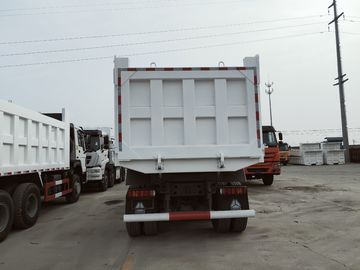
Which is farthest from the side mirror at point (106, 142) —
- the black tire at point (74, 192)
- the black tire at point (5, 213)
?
the black tire at point (5, 213)

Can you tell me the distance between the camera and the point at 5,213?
7660 millimetres

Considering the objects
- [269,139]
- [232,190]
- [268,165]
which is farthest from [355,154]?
[232,190]

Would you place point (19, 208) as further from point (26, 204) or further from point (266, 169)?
point (266, 169)

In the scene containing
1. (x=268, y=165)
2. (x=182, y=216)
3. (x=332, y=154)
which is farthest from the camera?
(x=332, y=154)

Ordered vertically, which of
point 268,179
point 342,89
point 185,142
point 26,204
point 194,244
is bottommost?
point 194,244

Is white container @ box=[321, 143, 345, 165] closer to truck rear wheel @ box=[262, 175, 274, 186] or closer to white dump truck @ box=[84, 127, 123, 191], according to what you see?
truck rear wheel @ box=[262, 175, 274, 186]

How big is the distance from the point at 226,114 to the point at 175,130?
97 centimetres

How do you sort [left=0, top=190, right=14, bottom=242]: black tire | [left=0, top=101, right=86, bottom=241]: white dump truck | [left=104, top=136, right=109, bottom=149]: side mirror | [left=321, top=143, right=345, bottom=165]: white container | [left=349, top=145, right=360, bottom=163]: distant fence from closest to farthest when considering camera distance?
[left=0, top=190, right=14, bottom=242]: black tire
[left=0, top=101, right=86, bottom=241]: white dump truck
[left=104, top=136, right=109, bottom=149]: side mirror
[left=321, top=143, right=345, bottom=165]: white container
[left=349, top=145, right=360, bottom=163]: distant fence

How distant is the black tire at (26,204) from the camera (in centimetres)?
829

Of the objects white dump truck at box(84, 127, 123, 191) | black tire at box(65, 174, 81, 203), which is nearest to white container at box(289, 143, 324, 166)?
white dump truck at box(84, 127, 123, 191)

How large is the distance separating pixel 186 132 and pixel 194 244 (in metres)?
2.02

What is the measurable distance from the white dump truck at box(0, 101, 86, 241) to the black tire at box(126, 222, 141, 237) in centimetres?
247

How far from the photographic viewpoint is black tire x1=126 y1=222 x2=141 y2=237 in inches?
289

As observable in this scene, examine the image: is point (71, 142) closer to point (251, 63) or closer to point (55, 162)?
point (55, 162)
